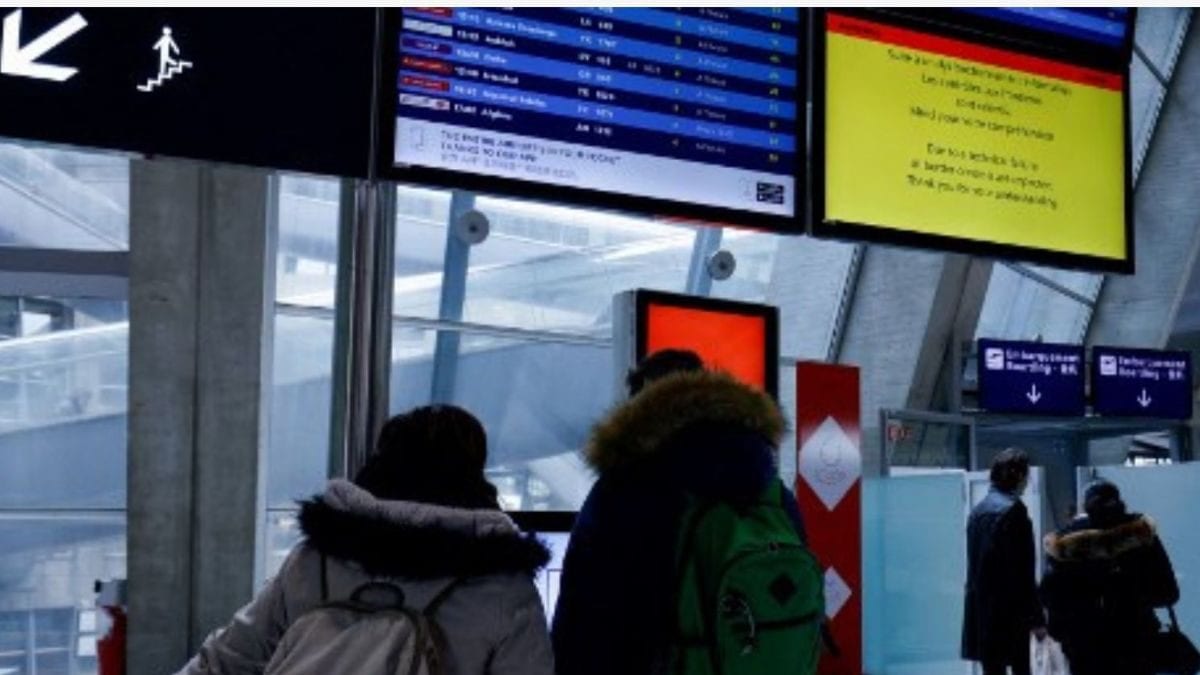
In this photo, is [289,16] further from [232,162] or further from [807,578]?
[807,578]

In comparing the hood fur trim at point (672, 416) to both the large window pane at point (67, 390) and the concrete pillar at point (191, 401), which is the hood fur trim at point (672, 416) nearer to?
the concrete pillar at point (191, 401)

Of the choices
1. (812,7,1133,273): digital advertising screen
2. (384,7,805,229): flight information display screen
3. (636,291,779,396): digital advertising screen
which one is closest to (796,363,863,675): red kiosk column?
(636,291,779,396): digital advertising screen

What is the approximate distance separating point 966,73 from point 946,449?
7188 millimetres

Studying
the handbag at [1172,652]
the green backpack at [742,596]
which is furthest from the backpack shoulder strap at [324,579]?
the handbag at [1172,652]

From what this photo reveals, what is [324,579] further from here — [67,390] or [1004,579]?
[67,390]

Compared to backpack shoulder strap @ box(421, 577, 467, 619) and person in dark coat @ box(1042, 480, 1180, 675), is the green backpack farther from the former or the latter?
person in dark coat @ box(1042, 480, 1180, 675)

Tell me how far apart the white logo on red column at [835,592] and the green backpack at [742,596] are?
2.60 meters

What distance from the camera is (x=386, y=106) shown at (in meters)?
3.46

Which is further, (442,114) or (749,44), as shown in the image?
(749,44)

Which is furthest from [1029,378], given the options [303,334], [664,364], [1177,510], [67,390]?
[664,364]

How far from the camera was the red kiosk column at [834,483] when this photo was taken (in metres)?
5.11

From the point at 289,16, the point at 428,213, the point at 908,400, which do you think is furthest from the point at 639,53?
the point at 908,400

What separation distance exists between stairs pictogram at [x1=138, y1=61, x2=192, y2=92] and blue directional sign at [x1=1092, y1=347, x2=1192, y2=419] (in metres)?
9.32

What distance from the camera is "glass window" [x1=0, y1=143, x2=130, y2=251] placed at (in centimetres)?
812
